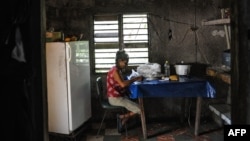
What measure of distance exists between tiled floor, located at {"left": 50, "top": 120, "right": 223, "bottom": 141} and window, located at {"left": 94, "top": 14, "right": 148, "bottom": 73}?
1.09m

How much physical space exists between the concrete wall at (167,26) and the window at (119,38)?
12 centimetres

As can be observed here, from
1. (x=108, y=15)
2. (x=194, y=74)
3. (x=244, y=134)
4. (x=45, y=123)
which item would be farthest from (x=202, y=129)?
(x=45, y=123)

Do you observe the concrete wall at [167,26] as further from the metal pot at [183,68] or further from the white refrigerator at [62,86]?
the white refrigerator at [62,86]

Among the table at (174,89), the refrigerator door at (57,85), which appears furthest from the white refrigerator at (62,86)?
the table at (174,89)

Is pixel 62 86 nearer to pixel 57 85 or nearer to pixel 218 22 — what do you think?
pixel 57 85

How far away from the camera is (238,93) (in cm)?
212

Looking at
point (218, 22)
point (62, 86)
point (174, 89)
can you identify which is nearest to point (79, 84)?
point (62, 86)

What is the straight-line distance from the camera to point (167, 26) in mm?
5566

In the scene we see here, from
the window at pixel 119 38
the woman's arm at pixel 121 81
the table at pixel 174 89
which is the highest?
the window at pixel 119 38

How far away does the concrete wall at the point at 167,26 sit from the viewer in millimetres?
5457

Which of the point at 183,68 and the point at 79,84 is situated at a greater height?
the point at 183,68

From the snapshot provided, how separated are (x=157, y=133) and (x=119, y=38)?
1.78 meters

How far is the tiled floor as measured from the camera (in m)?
4.80

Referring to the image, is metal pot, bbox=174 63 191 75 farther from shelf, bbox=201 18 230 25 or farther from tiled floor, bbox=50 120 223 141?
tiled floor, bbox=50 120 223 141
